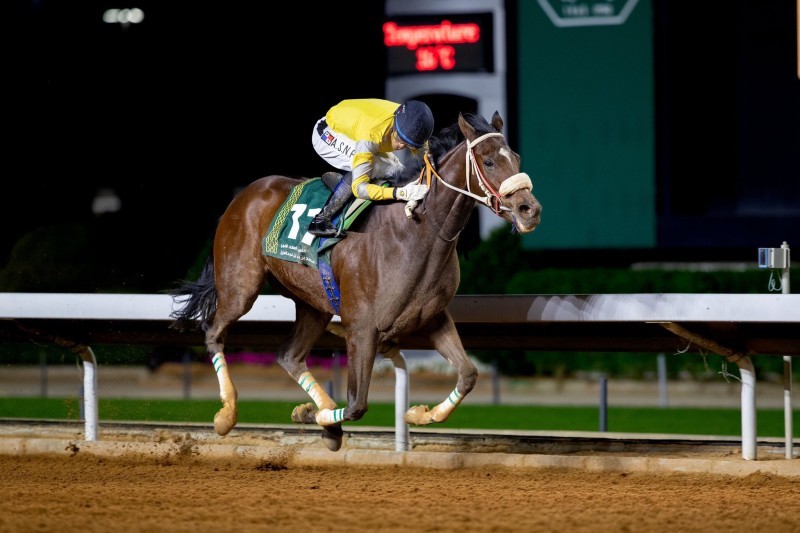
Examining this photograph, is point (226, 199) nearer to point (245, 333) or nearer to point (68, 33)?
point (68, 33)

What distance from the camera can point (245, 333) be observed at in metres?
7.48

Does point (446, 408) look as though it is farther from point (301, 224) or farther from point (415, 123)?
point (415, 123)

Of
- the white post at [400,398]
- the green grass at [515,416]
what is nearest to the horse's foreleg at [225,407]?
the white post at [400,398]

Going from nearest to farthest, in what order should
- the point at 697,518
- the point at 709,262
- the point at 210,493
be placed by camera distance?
the point at 697,518 < the point at 210,493 < the point at 709,262

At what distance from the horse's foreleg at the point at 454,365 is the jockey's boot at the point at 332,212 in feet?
2.17

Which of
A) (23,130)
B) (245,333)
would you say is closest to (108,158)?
Result: (23,130)

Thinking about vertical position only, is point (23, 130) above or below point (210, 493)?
above

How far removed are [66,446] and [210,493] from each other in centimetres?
208

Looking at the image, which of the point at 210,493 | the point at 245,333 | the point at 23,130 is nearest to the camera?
the point at 210,493

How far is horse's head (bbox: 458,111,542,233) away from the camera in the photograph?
5.09 meters

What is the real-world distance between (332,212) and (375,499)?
158cm

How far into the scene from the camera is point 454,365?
570 centimetres

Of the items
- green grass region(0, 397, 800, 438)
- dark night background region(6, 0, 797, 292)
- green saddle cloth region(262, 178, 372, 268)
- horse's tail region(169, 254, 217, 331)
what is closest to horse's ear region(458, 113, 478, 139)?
green saddle cloth region(262, 178, 372, 268)

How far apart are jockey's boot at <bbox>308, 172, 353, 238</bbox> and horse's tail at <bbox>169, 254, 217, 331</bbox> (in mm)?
1040
